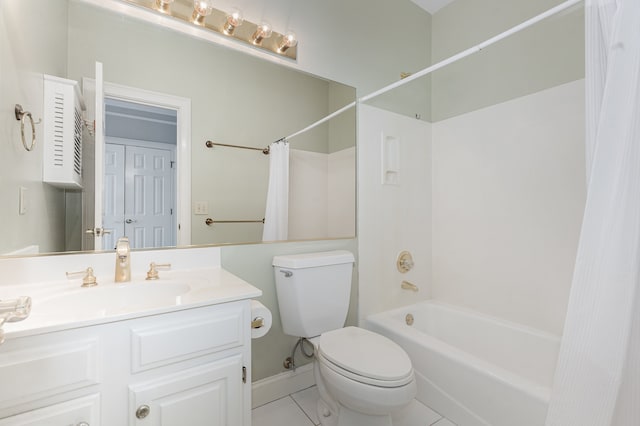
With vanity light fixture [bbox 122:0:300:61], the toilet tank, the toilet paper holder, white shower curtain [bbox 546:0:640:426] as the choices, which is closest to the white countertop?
the toilet paper holder

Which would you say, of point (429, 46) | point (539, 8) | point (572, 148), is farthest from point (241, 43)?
point (572, 148)

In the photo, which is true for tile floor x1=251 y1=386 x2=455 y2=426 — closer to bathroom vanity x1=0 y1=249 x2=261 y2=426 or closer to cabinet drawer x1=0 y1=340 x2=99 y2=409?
bathroom vanity x1=0 y1=249 x2=261 y2=426

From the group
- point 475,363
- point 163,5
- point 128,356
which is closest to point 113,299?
point 128,356

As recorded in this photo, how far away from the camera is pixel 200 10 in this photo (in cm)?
141

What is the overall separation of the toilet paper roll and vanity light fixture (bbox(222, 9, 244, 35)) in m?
1.35

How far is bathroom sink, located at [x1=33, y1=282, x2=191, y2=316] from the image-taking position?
89 centimetres

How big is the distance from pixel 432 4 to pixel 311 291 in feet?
7.62

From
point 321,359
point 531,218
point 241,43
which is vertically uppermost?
point 241,43

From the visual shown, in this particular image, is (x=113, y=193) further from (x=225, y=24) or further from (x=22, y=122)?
(x=225, y=24)

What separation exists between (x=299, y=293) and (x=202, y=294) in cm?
66

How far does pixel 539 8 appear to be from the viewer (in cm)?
179

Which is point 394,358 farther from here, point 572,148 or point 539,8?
point 539,8

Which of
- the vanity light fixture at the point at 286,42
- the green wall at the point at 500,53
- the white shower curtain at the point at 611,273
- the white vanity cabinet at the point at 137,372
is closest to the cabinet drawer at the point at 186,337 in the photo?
the white vanity cabinet at the point at 137,372

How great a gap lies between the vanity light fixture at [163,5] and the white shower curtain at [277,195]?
2.52ft
